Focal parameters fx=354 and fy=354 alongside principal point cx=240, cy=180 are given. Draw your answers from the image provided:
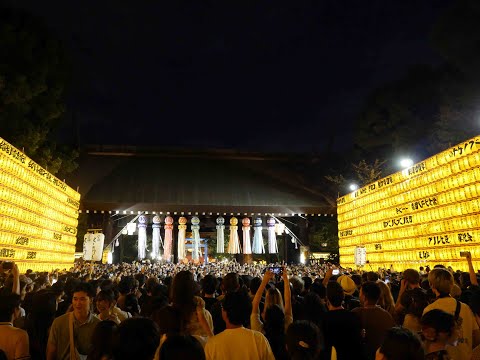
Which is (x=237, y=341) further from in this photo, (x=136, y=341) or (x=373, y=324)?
(x=373, y=324)

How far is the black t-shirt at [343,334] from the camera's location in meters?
3.26

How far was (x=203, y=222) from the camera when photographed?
31.9 m

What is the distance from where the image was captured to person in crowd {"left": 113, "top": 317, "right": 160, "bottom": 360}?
6.88ft

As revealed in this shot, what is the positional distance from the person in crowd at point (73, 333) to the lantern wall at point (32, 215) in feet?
36.6

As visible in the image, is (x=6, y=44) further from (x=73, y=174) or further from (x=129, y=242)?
(x=129, y=242)

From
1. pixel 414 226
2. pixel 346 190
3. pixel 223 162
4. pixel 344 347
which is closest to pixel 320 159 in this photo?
pixel 346 190

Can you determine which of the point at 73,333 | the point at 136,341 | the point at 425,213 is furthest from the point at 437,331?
the point at 425,213

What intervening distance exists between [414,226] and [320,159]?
1531 centimetres

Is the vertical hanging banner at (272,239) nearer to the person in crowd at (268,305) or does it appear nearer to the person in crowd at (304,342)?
the person in crowd at (268,305)

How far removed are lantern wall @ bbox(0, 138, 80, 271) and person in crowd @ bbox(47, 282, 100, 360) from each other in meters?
11.1

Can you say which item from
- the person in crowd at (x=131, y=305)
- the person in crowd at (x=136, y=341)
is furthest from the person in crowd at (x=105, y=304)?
the person in crowd at (x=136, y=341)

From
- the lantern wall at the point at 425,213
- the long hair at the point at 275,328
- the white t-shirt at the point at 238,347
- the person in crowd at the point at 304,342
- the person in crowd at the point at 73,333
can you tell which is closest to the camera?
the person in crowd at the point at 304,342

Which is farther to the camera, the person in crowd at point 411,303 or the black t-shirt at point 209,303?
the black t-shirt at point 209,303

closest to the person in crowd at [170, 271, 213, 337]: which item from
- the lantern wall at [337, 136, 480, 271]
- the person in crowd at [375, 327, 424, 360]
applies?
the person in crowd at [375, 327, 424, 360]
